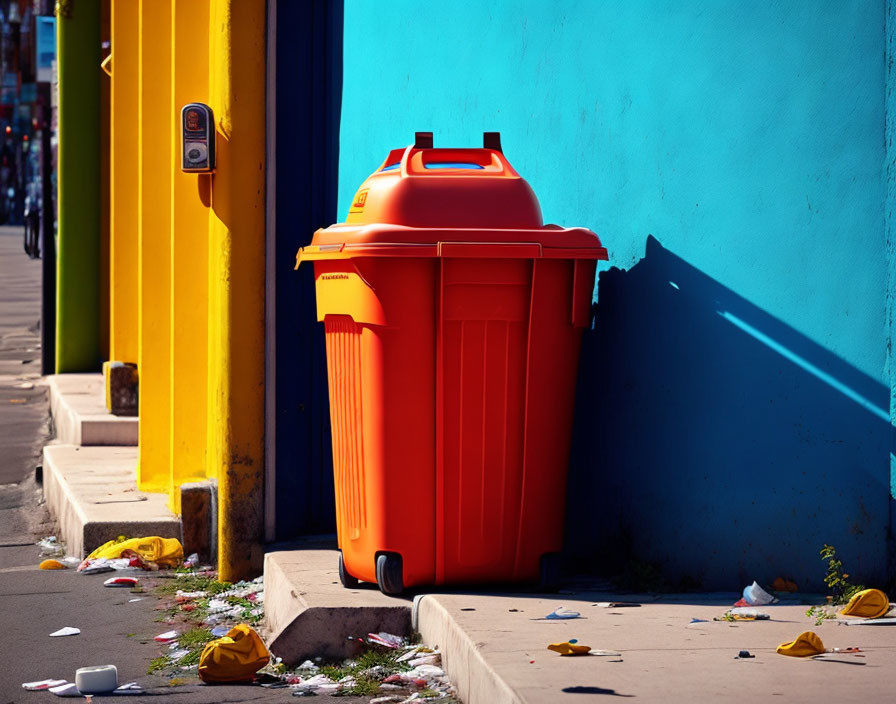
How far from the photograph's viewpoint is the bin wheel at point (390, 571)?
459 cm

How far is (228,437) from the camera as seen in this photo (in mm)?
5875

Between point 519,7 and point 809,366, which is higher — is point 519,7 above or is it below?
above

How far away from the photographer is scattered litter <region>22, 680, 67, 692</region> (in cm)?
449

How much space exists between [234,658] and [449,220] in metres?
1.56

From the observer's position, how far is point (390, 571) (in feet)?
15.1

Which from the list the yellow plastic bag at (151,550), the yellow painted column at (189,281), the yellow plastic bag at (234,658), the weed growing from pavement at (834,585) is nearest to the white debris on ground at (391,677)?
the yellow plastic bag at (234,658)

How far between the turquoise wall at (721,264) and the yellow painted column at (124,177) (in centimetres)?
517

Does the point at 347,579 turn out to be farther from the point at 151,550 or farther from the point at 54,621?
the point at 151,550

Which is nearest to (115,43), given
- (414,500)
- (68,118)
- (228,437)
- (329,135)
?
(68,118)

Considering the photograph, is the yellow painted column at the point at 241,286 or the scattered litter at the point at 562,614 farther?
the yellow painted column at the point at 241,286

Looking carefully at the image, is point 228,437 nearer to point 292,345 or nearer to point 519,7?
point 292,345

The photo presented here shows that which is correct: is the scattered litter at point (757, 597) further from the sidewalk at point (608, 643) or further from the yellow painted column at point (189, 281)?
the yellow painted column at point (189, 281)

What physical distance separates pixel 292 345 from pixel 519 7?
1763 millimetres

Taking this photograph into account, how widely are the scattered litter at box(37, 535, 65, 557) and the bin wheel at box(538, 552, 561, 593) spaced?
10.4 feet
